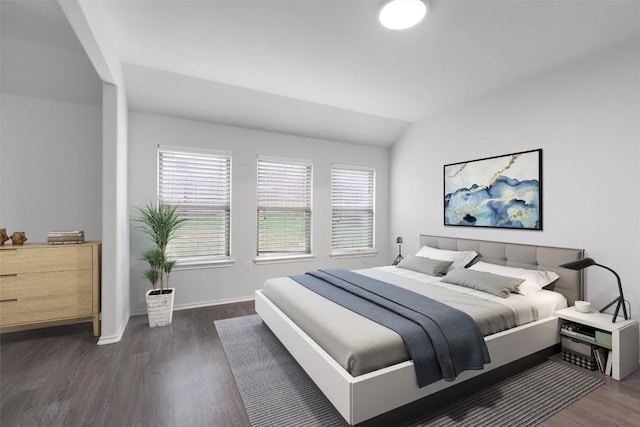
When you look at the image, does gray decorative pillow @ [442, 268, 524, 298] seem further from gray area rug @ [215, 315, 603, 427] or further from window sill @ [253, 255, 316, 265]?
window sill @ [253, 255, 316, 265]

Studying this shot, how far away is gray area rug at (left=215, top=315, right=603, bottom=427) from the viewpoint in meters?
1.81

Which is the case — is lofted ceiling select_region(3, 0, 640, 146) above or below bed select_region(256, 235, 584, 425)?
above

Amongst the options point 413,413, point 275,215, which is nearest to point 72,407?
point 413,413

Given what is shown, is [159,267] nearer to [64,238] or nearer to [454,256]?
[64,238]

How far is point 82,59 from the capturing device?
2.83 metres

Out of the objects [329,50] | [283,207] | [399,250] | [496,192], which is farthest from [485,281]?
[283,207]

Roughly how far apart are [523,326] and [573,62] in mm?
2618

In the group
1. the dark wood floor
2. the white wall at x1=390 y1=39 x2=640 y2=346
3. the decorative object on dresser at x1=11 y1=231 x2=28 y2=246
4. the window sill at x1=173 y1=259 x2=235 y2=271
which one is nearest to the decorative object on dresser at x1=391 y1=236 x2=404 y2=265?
the white wall at x1=390 y1=39 x2=640 y2=346

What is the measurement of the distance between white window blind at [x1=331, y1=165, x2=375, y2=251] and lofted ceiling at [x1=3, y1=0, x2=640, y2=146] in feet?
4.15

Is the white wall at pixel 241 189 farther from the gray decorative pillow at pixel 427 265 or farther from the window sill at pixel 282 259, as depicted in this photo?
the gray decorative pillow at pixel 427 265

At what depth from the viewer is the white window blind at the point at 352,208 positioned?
4.93 m

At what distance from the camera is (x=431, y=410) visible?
191cm

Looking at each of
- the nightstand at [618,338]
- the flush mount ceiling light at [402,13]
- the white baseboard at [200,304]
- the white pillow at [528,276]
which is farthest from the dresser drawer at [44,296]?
the nightstand at [618,338]

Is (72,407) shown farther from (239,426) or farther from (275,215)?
(275,215)
